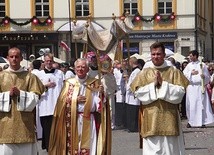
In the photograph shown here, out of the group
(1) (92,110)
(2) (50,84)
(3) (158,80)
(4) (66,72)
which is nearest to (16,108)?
(1) (92,110)

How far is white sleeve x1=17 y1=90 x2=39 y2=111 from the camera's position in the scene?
325 inches

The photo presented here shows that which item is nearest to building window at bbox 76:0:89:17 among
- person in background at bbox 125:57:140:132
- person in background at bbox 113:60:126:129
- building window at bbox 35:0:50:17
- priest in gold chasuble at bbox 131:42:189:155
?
building window at bbox 35:0:50:17

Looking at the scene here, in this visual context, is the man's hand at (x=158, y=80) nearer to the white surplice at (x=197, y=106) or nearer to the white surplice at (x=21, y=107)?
the white surplice at (x=21, y=107)

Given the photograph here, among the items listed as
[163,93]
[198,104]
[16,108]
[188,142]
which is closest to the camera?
[16,108]

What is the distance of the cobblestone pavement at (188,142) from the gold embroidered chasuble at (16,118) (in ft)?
14.9

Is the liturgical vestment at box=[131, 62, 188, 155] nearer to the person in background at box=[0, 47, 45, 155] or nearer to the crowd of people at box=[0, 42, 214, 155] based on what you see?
the crowd of people at box=[0, 42, 214, 155]

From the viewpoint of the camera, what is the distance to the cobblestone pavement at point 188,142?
12802mm

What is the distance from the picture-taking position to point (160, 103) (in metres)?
8.72

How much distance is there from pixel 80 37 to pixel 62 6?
33005 mm

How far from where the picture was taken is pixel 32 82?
27.8 feet

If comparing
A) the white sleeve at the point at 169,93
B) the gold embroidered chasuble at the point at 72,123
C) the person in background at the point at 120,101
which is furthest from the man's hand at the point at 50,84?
the person in background at the point at 120,101

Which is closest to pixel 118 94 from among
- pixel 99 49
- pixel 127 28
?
pixel 127 28

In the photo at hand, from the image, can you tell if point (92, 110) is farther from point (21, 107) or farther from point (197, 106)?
point (197, 106)

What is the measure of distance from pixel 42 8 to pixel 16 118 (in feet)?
122
